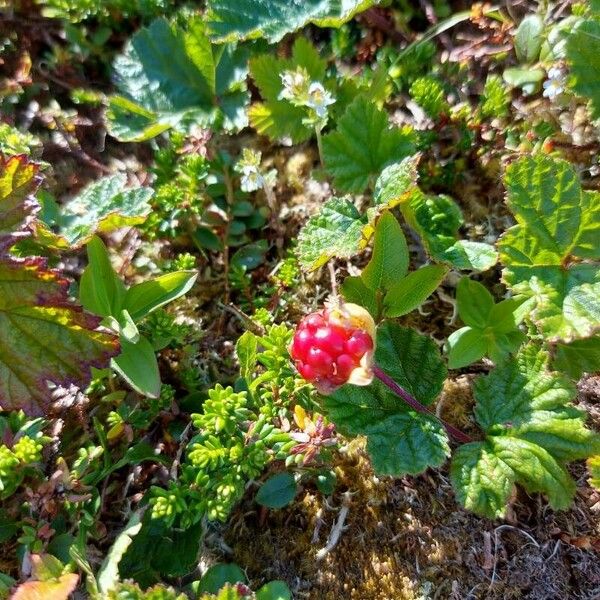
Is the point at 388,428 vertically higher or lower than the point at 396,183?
lower

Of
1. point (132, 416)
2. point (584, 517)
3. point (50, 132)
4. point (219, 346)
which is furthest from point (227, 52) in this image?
point (584, 517)

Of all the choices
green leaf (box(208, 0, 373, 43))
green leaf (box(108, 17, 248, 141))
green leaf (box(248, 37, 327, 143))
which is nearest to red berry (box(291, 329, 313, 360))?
green leaf (box(248, 37, 327, 143))

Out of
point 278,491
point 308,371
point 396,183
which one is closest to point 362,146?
point 396,183

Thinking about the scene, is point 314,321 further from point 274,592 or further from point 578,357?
point 578,357

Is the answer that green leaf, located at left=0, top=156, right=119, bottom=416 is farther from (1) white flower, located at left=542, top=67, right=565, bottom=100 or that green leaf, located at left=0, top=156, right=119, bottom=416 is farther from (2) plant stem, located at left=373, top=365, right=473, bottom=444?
(1) white flower, located at left=542, top=67, right=565, bottom=100

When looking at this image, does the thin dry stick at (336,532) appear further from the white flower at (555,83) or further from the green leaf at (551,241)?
the white flower at (555,83)

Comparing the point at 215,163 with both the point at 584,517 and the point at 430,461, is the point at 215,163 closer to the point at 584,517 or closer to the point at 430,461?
the point at 430,461
